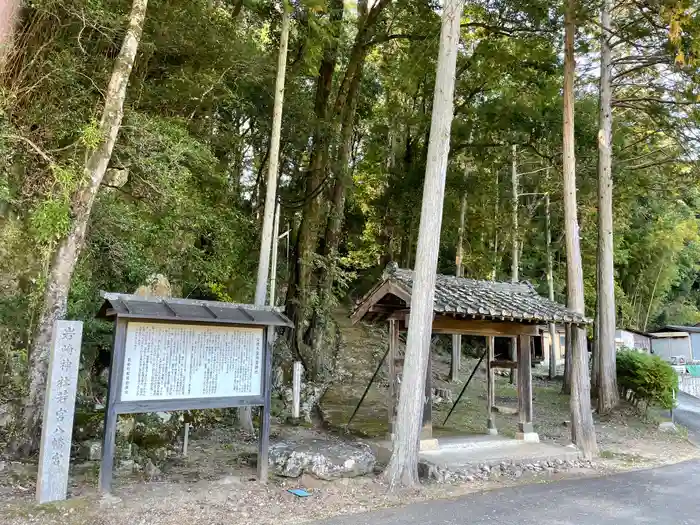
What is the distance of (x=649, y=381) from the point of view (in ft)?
37.4

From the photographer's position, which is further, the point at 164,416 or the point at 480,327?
the point at 480,327

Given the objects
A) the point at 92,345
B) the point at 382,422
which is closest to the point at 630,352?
the point at 382,422

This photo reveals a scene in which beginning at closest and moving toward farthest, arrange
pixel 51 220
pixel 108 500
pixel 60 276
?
1. pixel 108 500
2. pixel 51 220
3. pixel 60 276

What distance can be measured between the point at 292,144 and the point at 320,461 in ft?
29.4

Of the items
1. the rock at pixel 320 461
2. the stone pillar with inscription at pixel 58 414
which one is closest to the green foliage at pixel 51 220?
the stone pillar with inscription at pixel 58 414

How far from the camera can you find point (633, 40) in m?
10.5

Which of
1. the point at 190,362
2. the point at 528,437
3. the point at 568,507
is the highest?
the point at 190,362

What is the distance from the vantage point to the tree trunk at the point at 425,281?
575 centimetres

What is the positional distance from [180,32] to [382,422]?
8.48 m

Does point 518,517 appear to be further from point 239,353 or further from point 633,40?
point 633,40

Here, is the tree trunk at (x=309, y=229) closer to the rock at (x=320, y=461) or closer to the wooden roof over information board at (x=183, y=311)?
the rock at (x=320, y=461)

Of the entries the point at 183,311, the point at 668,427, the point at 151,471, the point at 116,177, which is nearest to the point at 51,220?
the point at 183,311

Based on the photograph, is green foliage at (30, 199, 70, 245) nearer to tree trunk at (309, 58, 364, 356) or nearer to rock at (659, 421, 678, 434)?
tree trunk at (309, 58, 364, 356)

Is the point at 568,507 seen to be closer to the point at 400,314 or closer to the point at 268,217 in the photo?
the point at 400,314
